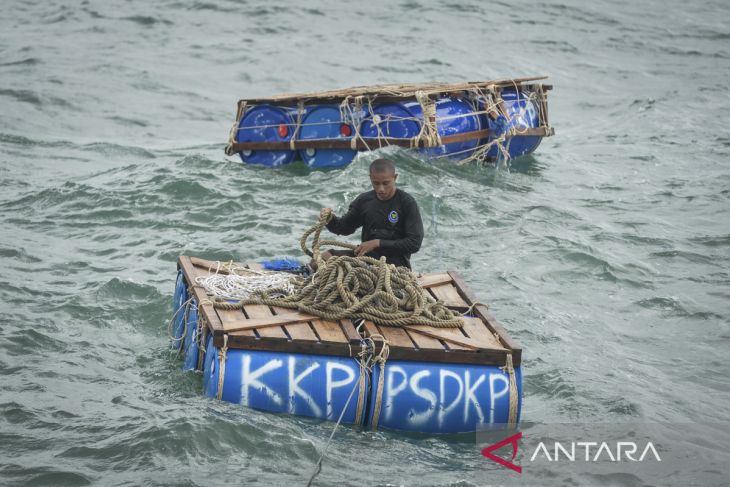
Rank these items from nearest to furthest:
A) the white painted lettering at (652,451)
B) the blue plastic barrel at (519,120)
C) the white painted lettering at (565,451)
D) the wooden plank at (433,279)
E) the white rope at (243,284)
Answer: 1. the white painted lettering at (565,451)
2. the white painted lettering at (652,451)
3. the white rope at (243,284)
4. the wooden plank at (433,279)
5. the blue plastic barrel at (519,120)

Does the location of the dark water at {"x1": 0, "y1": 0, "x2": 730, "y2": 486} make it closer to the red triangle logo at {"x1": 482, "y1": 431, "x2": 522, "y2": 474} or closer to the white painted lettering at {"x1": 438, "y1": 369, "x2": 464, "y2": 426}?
the red triangle logo at {"x1": 482, "y1": 431, "x2": 522, "y2": 474}

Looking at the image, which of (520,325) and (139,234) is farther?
(139,234)

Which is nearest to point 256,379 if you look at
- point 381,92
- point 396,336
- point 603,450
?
point 396,336

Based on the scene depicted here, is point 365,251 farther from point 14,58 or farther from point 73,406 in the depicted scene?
point 14,58

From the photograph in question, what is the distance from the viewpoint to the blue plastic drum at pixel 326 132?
1408 centimetres

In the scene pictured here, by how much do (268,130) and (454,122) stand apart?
9.20ft

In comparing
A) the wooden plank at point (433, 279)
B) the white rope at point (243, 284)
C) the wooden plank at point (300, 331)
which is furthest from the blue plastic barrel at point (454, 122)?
the wooden plank at point (300, 331)

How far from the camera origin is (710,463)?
23.6ft

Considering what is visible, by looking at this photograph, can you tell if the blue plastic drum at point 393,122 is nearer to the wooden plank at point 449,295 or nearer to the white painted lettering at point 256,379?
the wooden plank at point 449,295

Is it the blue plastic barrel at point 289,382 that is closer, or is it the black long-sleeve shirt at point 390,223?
the blue plastic barrel at point 289,382

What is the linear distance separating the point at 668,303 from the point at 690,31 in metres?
20.2

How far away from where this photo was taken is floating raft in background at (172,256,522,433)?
263 inches

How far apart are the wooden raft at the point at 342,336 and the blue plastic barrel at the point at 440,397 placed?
9 cm

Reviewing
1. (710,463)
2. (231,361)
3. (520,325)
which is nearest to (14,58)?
(520,325)
